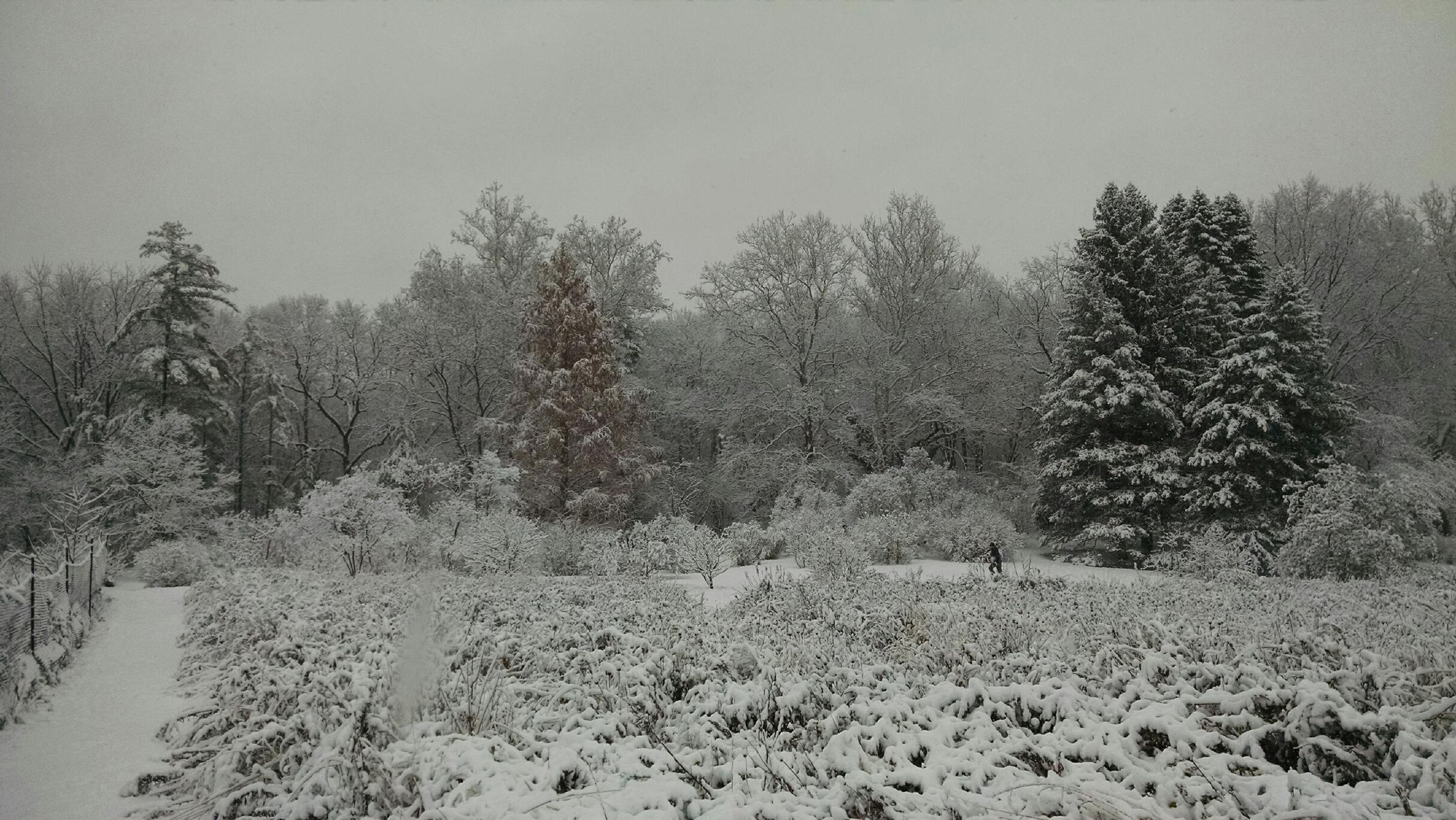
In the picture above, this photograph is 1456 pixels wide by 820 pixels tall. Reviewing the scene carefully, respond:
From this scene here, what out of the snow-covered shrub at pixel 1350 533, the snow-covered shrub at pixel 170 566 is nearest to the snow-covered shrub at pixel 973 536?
the snow-covered shrub at pixel 1350 533

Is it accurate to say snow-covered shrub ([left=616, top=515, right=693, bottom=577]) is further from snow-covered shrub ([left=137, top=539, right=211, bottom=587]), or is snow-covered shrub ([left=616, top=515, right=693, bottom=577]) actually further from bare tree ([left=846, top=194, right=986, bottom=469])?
bare tree ([left=846, top=194, right=986, bottom=469])

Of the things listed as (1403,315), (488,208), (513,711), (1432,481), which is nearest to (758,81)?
(513,711)

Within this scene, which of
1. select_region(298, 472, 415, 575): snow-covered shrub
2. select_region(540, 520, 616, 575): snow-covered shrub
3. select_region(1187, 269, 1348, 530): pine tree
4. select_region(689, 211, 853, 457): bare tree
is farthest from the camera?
select_region(689, 211, 853, 457): bare tree

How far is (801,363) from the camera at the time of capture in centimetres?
2561

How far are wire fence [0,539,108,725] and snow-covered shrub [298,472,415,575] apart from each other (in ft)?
13.2

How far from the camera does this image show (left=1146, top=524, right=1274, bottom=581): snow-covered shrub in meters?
11.6

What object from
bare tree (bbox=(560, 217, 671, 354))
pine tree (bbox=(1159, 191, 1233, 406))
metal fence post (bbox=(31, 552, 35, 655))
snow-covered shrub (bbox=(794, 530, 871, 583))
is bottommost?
snow-covered shrub (bbox=(794, 530, 871, 583))

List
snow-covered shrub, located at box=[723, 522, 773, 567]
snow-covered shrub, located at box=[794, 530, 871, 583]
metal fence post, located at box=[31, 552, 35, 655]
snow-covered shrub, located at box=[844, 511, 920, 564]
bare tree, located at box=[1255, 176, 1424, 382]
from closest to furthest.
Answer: metal fence post, located at box=[31, 552, 35, 655] → snow-covered shrub, located at box=[794, 530, 871, 583] → snow-covered shrub, located at box=[844, 511, 920, 564] → snow-covered shrub, located at box=[723, 522, 773, 567] → bare tree, located at box=[1255, 176, 1424, 382]

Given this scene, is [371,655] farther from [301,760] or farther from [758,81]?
[758,81]

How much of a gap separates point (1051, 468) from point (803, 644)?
15072 millimetres

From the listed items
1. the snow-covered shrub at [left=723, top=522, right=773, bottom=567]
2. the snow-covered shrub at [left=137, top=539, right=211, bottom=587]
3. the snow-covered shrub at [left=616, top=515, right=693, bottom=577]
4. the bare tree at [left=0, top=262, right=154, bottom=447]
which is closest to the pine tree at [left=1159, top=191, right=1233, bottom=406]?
the snow-covered shrub at [left=723, top=522, right=773, bottom=567]

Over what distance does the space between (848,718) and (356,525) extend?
13714 mm

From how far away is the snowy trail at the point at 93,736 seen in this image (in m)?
3.50

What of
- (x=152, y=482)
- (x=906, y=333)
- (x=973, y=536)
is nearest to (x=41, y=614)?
(x=152, y=482)
